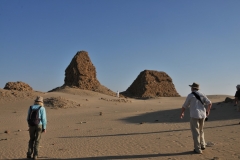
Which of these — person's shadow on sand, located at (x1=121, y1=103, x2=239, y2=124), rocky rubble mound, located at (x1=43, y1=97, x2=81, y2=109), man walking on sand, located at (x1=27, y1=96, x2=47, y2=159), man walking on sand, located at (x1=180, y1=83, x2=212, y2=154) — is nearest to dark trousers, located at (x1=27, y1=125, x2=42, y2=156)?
man walking on sand, located at (x1=27, y1=96, x2=47, y2=159)

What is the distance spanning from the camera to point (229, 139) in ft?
29.5

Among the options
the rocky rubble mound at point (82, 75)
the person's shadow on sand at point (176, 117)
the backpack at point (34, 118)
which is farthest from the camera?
the rocky rubble mound at point (82, 75)

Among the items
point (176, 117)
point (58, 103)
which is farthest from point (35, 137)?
point (58, 103)

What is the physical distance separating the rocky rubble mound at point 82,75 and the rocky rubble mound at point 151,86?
9342 millimetres

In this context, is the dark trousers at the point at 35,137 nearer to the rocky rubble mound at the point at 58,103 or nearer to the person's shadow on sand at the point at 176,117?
the person's shadow on sand at the point at 176,117

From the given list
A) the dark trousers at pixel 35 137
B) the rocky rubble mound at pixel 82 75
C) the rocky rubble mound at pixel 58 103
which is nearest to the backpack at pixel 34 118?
the dark trousers at pixel 35 137

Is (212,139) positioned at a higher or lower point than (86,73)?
lower

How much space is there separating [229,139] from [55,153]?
208 inches

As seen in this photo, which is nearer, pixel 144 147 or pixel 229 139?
pixel 144 147

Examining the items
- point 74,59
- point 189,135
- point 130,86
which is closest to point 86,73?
point 74,59

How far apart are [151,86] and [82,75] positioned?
1553cm

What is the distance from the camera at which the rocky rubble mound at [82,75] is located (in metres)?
42.4

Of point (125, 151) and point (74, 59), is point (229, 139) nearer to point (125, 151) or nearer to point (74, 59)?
point (125, 151)

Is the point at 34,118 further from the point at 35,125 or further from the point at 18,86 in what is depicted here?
the point at 18,86
